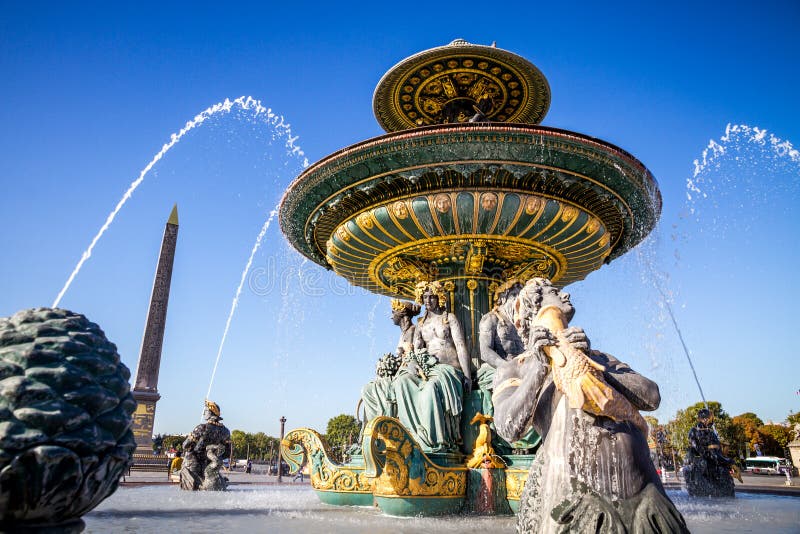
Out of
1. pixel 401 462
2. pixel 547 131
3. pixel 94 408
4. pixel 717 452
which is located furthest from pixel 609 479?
pixel 717 452

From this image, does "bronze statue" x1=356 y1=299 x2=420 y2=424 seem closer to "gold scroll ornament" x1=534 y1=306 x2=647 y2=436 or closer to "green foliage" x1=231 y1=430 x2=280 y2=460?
"gold scroll ornament" x1=534 y1=306 x2=647 y2=436

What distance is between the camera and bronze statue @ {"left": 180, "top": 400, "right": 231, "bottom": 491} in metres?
9.90

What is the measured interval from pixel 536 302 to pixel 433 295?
5.47 meters

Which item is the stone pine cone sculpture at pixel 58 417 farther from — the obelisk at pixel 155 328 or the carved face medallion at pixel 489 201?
the obelisk at pixel 155 328

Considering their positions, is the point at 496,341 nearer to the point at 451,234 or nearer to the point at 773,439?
the point at 451,234

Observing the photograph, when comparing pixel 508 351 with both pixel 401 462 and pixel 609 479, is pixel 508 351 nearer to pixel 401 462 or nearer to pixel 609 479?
pixel 401 462

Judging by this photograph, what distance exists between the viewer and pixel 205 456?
399 inches

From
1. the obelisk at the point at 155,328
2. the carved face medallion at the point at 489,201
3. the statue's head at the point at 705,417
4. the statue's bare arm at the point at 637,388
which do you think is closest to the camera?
the statue's bare arm at the point at 637,388

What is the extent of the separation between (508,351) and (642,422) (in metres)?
5.35

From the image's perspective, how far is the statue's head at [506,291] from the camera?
8023 mm

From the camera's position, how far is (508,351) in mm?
7578

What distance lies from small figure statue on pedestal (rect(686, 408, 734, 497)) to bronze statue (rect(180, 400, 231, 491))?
341 inches

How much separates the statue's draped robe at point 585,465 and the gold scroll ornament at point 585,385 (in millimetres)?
55

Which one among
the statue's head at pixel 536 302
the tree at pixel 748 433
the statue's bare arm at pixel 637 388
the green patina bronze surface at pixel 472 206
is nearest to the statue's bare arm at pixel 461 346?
the green patina bronze surface at pixel 472 206
